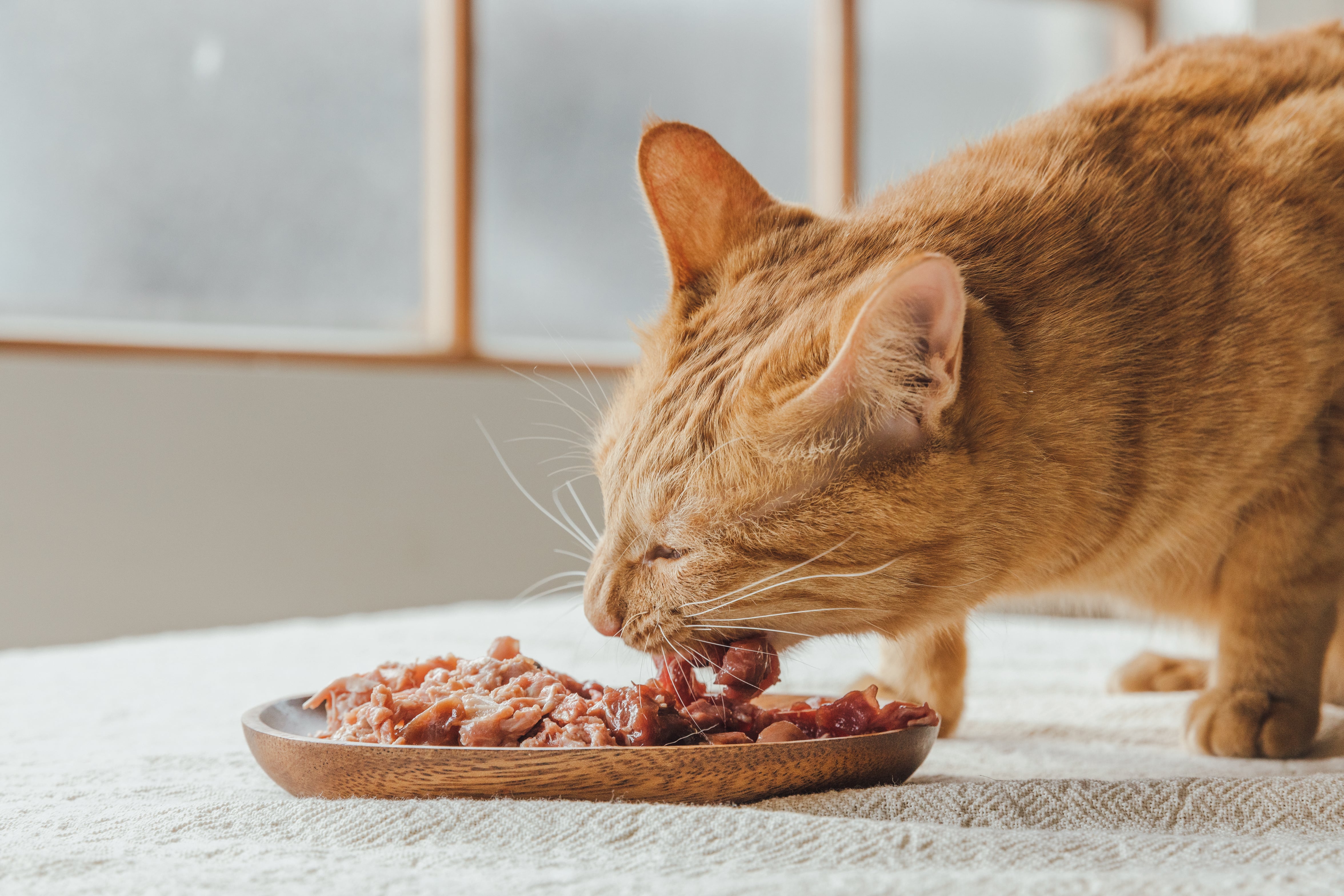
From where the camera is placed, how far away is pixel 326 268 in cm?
320

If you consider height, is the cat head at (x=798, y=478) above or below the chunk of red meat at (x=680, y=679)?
above

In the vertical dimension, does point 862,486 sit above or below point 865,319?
below

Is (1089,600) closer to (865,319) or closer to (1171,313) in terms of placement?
(1171,313)

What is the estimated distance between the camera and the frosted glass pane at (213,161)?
9.32 feet

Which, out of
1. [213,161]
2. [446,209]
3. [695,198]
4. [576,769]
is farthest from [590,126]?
[576,769]

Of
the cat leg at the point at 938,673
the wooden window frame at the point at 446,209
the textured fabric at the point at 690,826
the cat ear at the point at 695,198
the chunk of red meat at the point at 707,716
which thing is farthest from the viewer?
the wooden window frame at the point at 446,209

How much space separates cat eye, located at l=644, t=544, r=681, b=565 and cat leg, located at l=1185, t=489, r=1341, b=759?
2.19ft

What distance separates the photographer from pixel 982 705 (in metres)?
1.58

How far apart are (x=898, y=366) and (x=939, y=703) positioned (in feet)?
1.86

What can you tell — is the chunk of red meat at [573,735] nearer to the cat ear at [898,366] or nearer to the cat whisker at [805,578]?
the cat whisker at [805,578]

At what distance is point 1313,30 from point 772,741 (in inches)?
53.0

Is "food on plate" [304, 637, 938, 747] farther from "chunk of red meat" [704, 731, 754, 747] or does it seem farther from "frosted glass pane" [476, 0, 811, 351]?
"frosted glass pane" [476, 0, 811, 351]

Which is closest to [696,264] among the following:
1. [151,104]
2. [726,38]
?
[151,104]

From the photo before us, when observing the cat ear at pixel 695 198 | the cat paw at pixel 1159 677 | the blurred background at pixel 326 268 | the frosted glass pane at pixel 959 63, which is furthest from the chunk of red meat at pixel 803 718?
the frosted glass pane at pixel 959 63
